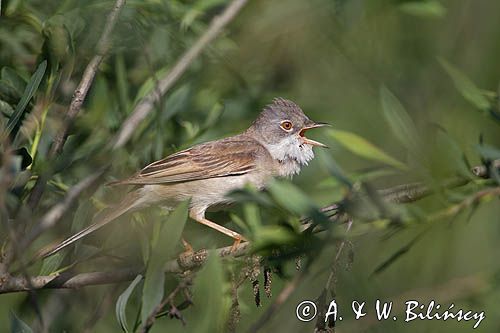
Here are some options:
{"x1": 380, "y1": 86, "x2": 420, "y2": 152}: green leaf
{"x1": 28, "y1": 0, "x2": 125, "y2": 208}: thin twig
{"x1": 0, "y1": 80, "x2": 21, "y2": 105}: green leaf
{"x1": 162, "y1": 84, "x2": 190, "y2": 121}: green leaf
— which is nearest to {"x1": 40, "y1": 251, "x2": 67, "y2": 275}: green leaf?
{"x1": 28, "y1": 0, "x2": 125, "y2": 208}: thin twig

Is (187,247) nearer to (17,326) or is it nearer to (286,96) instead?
(17,326)

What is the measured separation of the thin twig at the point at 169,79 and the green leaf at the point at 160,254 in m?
1.25

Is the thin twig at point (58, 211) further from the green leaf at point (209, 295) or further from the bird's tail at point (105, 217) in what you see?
the green leaf at point (209, 295)

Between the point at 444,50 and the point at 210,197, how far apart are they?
170 cm

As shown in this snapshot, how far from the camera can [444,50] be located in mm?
5121

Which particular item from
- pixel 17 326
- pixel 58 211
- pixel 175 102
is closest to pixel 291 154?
pixel 175 102

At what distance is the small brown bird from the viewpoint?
4457 mm

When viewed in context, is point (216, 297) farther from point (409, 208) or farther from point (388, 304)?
point (388, 304)

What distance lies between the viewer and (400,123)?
229 centimetres

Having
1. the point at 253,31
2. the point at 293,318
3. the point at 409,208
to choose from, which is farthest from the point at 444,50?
the point at 409,208

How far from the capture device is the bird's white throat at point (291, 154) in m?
4.74

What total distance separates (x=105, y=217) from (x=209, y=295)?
5.79 feet

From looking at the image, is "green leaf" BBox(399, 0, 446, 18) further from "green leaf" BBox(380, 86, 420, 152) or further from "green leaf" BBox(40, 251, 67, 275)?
"green leaf" BBox(40, 251, 67, 275)

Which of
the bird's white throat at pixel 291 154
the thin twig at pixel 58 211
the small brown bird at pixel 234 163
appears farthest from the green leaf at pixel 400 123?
the bird's white throat at pixel 291 154
